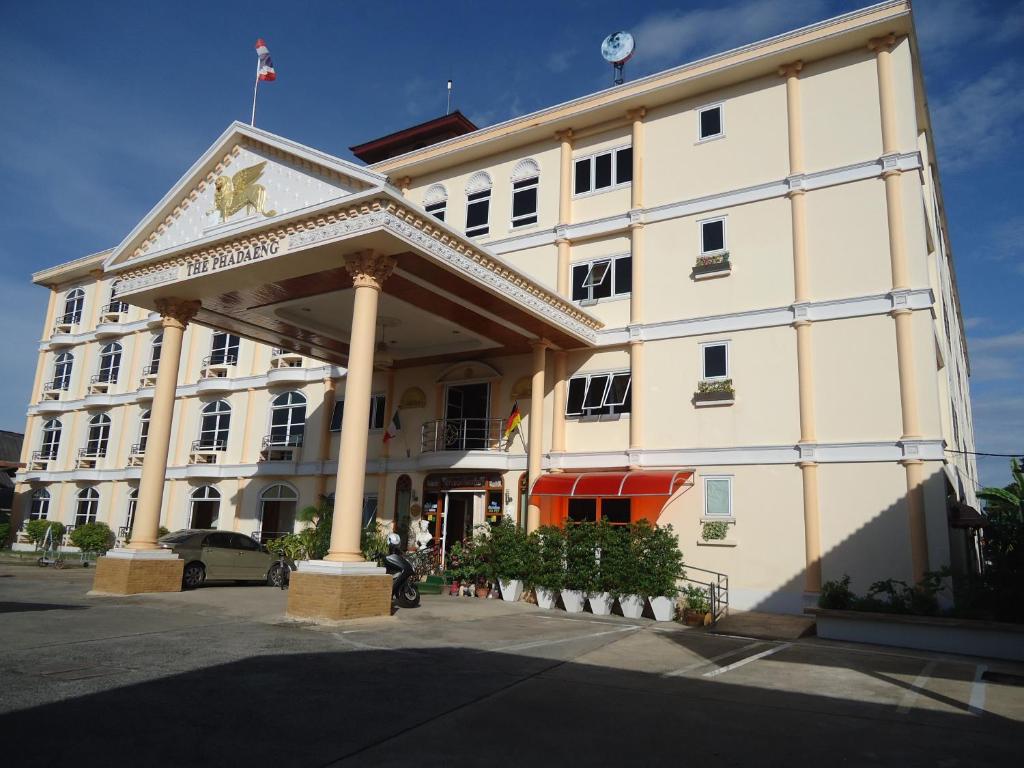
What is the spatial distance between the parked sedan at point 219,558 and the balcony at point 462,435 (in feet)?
16.7

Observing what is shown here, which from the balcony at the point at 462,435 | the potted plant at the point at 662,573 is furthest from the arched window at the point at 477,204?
the potted plant at the point at 662,573

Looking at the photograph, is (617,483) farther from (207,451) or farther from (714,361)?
(207,451)

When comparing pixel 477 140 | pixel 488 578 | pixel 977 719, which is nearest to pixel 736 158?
pixel 477 140

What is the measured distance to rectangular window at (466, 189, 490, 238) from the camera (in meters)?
22.0

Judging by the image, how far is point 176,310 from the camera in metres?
17.0

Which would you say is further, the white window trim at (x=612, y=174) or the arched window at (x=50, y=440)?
the arched window at (x=50, y=440)

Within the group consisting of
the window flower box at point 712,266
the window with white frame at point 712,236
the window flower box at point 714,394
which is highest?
the window with white frame at point 712,236

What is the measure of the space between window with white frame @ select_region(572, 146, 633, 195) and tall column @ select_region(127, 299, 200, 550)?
10.4 metres

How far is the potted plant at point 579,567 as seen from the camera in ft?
52.2

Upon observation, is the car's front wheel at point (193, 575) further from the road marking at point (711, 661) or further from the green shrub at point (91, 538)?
the road marking at point (711, 661)

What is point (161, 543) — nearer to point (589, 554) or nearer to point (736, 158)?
point (589, 554)

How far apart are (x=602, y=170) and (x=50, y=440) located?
27.1 m

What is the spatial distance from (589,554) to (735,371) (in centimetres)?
534

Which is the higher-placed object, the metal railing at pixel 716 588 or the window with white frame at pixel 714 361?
the window with white frame at pixel 714 361
